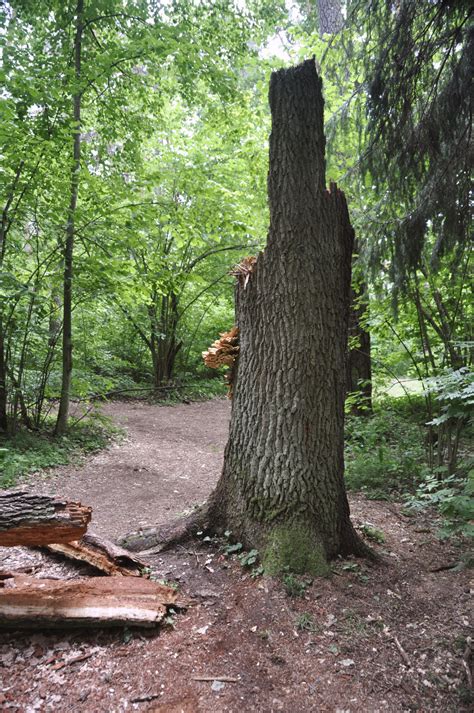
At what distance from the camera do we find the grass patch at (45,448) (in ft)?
17.8

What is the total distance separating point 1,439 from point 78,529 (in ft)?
14.3

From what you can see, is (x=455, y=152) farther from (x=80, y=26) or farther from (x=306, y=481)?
(x=80, y=26)

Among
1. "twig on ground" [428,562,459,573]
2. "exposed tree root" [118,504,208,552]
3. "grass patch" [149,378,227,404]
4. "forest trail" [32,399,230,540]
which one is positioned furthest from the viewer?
"grass patch" [149,378,227,404]

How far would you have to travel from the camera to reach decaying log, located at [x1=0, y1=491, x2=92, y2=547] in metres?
2.46

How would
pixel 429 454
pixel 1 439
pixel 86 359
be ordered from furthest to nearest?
pixel 86 359 < pixel 1 439 < pixel 429 454

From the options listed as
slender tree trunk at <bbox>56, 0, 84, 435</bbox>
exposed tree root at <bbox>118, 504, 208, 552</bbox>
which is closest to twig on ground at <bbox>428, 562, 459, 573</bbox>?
exposed tree root at <bbox>118, 504, 208, 552</bbox>

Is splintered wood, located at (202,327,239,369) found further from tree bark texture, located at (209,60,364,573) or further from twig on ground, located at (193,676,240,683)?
twig on ground, located at (193,676,240,683)

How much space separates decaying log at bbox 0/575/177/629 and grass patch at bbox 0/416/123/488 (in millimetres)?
2830

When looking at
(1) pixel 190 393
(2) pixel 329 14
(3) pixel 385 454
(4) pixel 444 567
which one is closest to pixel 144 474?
(3) pixel 385 454

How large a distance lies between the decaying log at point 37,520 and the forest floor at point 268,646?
49 centimetres

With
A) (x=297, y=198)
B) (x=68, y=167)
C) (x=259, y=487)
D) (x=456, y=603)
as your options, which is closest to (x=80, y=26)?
(x=68, y=167)

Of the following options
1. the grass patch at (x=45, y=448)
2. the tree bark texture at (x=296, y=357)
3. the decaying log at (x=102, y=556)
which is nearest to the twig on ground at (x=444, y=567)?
the tree bark texture at (x=296, y=357)

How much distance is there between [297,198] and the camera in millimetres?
2963

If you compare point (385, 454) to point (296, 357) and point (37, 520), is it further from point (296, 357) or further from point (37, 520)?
point (37, 520)
